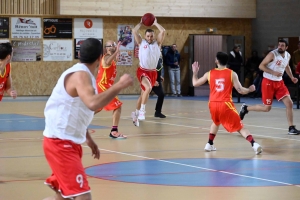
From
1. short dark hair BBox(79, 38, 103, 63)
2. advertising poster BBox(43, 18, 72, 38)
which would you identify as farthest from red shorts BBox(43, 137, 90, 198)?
advertising poster BBox(43, 18, 72, 38)

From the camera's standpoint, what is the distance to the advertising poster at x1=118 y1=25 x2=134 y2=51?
26.8 m

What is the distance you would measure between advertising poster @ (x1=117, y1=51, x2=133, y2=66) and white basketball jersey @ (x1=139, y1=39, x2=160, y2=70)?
10853mm

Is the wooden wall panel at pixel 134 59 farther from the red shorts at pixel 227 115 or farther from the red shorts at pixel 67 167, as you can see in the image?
the red shorts at pixel 67 167

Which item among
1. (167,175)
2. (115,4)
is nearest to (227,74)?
(167,175)

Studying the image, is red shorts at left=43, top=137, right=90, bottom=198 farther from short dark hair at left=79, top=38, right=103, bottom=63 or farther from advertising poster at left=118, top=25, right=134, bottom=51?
advertising poster at left=118, top=25, right=134, bottom=51

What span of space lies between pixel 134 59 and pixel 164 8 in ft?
8.13

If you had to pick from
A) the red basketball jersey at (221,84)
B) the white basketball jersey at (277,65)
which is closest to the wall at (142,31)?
the white basketball jersey at (277,65)

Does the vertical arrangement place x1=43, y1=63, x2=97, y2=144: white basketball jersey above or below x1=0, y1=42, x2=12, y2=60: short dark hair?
below

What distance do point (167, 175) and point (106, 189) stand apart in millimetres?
1274

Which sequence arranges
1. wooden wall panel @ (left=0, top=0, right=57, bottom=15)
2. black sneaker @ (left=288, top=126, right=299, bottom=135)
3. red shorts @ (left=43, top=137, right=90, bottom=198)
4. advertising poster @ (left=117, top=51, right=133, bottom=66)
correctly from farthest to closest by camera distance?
advertising poster @ (left=117, top=51, right=133, bottom=66) < wooden wall panel @ (left=0, top=0, right=57, bottom=15) < black sneaker @ (left=288, top=126, right=299, bottom=135) < red shorts @ (left=43, top=137, right=90, bottom=198)

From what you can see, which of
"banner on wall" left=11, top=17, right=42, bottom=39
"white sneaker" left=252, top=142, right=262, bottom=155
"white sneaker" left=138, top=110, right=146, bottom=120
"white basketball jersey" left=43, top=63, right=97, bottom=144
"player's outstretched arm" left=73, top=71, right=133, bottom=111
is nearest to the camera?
"player's outstretched arm" left=73, top=71, right=133, bottom=111

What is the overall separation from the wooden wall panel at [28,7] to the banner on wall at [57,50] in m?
1.22

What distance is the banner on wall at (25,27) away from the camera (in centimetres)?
2533

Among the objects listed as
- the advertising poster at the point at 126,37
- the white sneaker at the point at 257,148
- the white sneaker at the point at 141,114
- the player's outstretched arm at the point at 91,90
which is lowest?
the white sneaker at the point at 257,148
